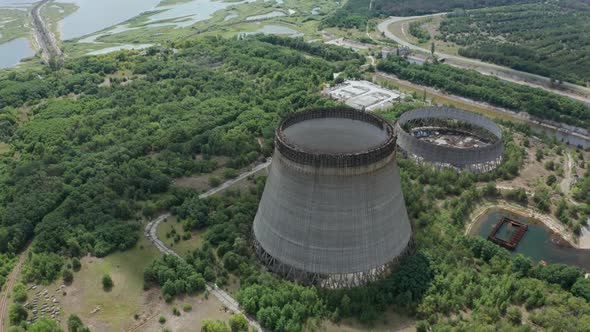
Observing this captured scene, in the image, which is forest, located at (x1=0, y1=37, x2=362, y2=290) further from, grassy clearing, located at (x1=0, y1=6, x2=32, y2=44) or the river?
grassy clearing, located at (x1=0, y1=6, x2=32, y2=44)

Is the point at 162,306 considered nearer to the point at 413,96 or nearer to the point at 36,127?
the point at 36,127

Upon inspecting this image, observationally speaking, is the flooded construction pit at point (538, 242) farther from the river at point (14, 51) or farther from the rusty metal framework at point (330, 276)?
the river at point (14, 51)

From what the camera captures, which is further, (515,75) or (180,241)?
(515,75)

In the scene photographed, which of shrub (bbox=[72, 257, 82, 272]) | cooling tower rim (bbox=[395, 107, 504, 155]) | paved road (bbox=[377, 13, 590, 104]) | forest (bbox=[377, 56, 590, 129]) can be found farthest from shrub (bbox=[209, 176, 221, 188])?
paved road (bbox=[377, 13, 590, 104])

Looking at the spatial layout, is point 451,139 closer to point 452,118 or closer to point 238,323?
point 452,118

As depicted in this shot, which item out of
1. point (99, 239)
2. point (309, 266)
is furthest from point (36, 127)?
point (309, 266)

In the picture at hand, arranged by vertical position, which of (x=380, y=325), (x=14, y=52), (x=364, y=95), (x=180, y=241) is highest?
(x=14, y=52)

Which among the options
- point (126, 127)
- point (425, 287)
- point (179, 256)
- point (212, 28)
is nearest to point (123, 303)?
point (179, 256)
